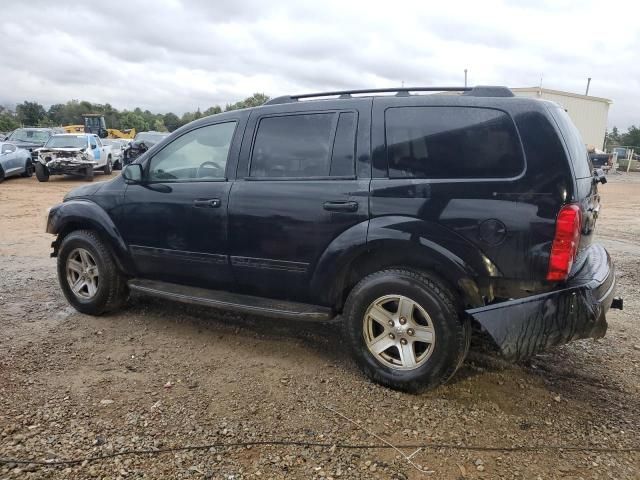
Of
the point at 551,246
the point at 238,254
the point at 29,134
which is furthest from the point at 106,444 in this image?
the point at 29,134

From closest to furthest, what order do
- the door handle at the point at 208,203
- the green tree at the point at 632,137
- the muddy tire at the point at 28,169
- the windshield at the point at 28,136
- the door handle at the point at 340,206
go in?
the door handle at the point at 340,206 < the door handle at the point at 208,203 < the muddy tire at the point at 28,169 < the windshield at the point at 28,136 < the green tree at the point at 632,137

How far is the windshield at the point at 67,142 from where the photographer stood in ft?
57.6

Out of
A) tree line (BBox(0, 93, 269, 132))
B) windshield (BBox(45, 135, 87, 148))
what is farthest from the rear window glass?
tree line (BBox(0, 93, 269, 132))

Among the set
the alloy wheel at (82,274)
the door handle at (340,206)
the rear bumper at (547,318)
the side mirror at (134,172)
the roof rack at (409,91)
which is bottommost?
the alloy wheel at (82,274)

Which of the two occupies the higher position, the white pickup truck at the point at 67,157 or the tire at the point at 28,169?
the white pickup truck at the point at 67,157

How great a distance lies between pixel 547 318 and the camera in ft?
9.35

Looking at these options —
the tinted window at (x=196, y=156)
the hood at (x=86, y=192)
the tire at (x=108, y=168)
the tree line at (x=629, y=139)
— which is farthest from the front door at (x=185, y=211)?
the tree line at (x=629, y=139)

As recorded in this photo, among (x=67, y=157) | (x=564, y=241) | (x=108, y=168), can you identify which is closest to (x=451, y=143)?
(x=564, y=241)

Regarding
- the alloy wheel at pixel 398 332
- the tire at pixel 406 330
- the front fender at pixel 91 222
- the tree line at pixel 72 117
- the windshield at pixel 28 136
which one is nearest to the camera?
the tire at pixel 406 330

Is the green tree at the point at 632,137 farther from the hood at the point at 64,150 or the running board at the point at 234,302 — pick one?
the running board at the point at 234,302

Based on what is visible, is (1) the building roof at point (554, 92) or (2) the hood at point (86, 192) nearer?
(2) the hood at point (86, 192)

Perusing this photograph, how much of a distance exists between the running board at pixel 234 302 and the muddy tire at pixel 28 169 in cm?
1695

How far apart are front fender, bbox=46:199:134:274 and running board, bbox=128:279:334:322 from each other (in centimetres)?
24

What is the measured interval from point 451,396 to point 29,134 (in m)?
22.7
